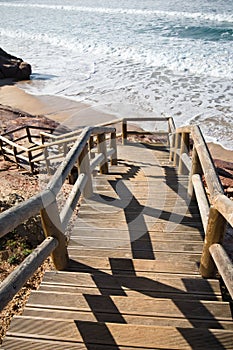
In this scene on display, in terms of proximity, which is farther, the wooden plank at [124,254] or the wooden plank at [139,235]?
the wooden plank at [139,235]

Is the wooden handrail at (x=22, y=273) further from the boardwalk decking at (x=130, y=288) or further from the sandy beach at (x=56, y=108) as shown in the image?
the sandy beach at (x=56, y=108)

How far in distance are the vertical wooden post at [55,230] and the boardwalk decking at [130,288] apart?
0.43 ft

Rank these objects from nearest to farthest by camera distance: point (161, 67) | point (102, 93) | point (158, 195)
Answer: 1. point (158, 195)
2. point (102, 93)
3. point (161, 67)

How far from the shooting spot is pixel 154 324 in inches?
92.2

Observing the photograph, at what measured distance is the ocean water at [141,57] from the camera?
1352cm

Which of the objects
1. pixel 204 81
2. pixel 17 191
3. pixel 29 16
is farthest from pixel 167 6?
pixel 17 191

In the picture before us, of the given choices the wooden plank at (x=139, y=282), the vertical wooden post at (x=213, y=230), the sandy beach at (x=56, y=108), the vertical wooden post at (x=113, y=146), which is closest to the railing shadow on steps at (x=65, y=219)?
the vertical wooden post at (x=213, y=230)

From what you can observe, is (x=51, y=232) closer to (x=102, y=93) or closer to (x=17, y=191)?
(x=17, y=191)

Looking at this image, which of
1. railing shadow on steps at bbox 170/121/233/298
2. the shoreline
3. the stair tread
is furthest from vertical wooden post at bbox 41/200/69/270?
the shoreline

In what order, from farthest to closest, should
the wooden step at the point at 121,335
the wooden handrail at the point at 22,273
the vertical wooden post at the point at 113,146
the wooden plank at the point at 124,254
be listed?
the vertical wooden post at the point at 113,146 < the wooden plank at the point at 124,254 < the wooden step at the point at 121,335 < the wooden handrail at the point at 22,273

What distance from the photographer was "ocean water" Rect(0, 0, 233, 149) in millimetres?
13523

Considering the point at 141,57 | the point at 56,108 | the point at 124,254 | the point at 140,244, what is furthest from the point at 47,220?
the point at 141,57

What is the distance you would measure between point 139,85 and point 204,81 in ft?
12.1

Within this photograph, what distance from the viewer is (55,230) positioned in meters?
2.74
